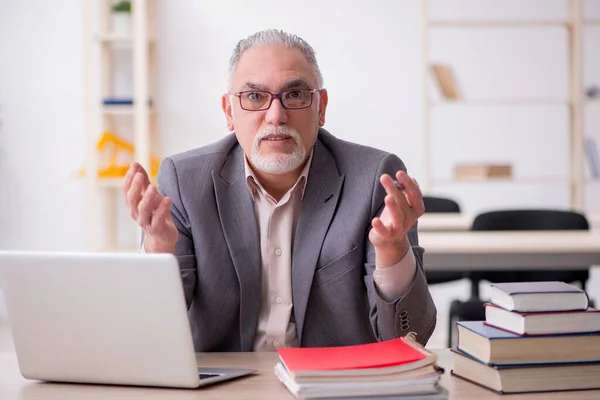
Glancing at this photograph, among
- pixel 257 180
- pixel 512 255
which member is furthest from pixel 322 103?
pixel 512 255

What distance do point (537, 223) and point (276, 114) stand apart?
2.14 meters

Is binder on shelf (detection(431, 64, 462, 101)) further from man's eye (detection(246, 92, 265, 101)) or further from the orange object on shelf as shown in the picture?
man's eye (detection(246, 92, 265, 101))

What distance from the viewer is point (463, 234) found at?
10.9 ft

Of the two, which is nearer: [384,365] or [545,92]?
[384,365]

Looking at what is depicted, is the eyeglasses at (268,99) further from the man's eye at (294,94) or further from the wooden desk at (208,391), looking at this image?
the wooden desk at (208,391)

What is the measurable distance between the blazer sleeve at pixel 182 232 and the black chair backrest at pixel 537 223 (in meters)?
1.92

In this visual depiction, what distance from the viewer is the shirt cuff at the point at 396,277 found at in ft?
5.05

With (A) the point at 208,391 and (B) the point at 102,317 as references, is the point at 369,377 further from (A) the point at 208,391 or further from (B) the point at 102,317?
(B) the point at 102,317

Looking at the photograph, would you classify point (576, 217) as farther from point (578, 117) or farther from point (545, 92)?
point (545, 92)

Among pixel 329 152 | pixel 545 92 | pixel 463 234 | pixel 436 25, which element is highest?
pixel 436 25

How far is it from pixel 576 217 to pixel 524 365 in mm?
2423

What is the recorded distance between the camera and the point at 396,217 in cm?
143

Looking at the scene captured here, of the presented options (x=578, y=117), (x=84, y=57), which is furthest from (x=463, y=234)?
(x=84, y=57)

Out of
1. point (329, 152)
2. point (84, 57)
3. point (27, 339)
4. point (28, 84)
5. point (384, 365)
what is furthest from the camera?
point (28, 84)
